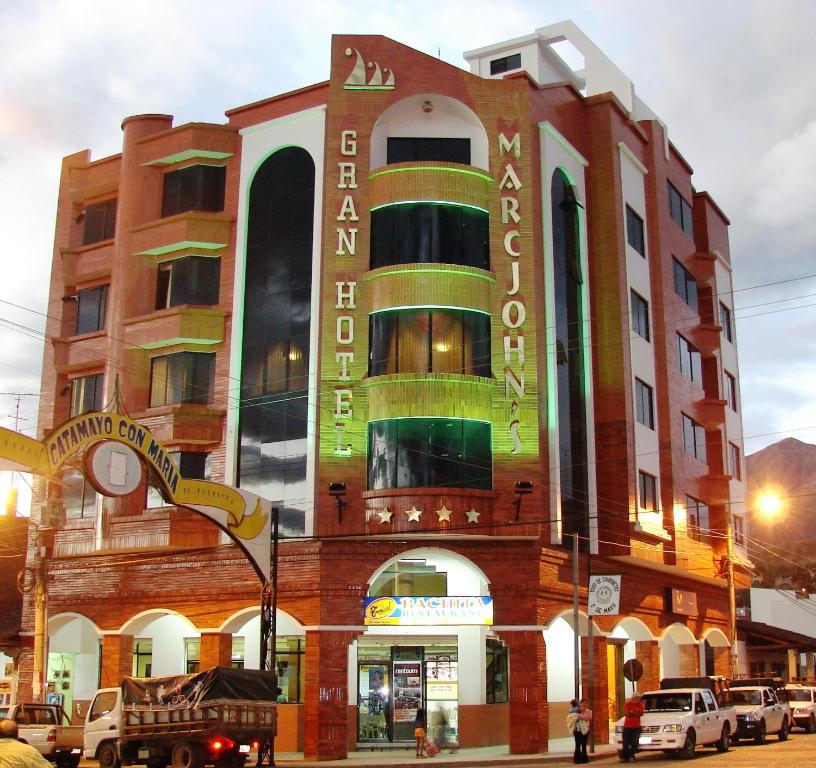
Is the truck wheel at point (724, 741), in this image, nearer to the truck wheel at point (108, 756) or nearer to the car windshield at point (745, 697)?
the car windshield at point (745, 697)

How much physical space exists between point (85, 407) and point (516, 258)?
17.5 m

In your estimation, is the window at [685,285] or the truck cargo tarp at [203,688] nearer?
the truck cargo tarp at [203,688]

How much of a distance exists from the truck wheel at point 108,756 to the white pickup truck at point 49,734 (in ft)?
6.30

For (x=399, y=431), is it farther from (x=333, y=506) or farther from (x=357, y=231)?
(x=357, y=231)

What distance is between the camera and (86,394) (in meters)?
42.2

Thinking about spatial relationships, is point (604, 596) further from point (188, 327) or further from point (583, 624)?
point (188, 327)

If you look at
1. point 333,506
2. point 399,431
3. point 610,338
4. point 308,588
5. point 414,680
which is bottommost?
point 414,680

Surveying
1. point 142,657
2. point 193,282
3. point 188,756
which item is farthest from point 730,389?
point 188,756

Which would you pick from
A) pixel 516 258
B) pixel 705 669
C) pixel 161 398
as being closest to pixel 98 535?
pixel 161 398

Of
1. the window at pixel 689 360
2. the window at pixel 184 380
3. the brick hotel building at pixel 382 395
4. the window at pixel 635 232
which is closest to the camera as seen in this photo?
the brick hotel building at pixel 382 395

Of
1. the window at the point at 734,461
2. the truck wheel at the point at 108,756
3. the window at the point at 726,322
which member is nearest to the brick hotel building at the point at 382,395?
the truck wheel at the point at 108,756

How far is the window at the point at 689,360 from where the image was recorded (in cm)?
4903

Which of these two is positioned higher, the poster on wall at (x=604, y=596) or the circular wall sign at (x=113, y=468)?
the circular wall sign at (x=113, y=468)

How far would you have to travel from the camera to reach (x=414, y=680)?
117 ft
